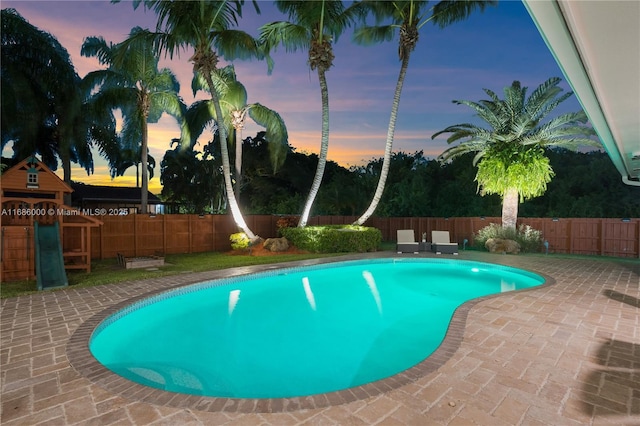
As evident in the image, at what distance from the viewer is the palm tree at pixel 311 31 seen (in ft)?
45.9

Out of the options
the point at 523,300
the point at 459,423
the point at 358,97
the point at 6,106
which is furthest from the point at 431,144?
the point at 459,423

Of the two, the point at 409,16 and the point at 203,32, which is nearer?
the point at 203,32

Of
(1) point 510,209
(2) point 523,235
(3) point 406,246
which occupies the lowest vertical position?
(3) point 406,246

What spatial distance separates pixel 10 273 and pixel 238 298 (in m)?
5.66

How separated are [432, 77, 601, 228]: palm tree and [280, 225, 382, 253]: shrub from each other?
621 centimetres

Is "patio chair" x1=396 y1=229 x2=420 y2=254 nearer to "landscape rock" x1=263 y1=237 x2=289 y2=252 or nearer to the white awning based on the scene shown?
"landscape rock" x1=263 y1=237 x2=289 y2=252

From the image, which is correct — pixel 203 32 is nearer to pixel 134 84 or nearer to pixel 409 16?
pixel 134 84

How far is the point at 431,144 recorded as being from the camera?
33.4 metres

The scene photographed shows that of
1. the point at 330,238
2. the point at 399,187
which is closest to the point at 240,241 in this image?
the point at 330,238

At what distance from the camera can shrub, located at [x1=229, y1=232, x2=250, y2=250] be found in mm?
15287

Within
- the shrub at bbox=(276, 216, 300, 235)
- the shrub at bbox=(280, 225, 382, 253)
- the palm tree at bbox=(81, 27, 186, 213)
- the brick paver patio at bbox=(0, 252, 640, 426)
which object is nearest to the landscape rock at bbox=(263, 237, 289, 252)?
the shrub at bbox=(280, 225, 382, 253)

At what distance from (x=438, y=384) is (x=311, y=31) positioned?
48.1 ft

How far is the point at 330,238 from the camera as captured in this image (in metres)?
15.6

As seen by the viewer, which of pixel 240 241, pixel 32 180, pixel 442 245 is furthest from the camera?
pixel 240 241
